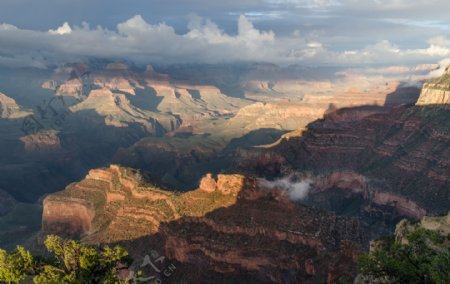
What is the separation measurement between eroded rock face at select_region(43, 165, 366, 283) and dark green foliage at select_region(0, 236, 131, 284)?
34.7m

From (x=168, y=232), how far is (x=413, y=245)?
50.5m

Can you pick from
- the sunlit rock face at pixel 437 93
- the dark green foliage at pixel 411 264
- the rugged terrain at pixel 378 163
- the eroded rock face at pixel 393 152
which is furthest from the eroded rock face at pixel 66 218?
the sunlit rock face at pixel 437 93

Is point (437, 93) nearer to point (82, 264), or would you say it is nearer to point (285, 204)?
point (285, 204)

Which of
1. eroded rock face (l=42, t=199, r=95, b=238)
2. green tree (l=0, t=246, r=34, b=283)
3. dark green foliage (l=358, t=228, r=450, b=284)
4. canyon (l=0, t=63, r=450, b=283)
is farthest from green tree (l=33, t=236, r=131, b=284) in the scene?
eroded rock face (l=42, t=199, r=95, b=238)

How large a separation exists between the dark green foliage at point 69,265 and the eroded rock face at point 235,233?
1365 inches

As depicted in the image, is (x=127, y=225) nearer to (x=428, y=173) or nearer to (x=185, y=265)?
(x=185, y=265)

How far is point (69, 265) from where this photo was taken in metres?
36.2

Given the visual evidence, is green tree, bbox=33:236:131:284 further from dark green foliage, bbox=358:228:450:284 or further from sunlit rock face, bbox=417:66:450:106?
sunlit rock face, bbox=417:66:450:106

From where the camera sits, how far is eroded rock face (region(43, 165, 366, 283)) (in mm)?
67750

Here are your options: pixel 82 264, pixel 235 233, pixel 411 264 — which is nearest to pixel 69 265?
pixel 82 264

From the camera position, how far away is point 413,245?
3538cm

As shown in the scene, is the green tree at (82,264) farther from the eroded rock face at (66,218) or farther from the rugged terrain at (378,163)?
the rugged terrain at (378,163)

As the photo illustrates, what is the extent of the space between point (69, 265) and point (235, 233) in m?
40.2

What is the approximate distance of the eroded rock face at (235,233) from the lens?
222 feet
